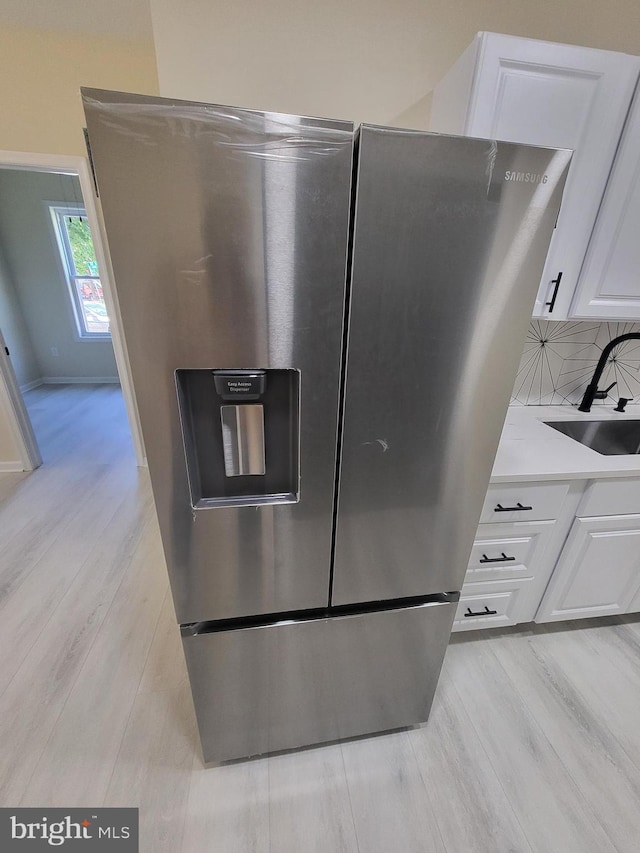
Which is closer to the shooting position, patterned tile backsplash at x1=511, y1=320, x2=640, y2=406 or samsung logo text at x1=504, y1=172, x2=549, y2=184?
samsung logo text at x1=504, y1=172, x2=549, y2=184

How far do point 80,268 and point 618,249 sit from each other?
5.80m

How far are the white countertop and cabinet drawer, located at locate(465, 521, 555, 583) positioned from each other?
228 mm

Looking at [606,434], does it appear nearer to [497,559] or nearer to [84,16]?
[497,559]

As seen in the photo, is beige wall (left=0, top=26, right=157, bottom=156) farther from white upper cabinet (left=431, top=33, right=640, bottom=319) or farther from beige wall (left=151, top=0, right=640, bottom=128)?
white upper cabinet (left=431, top=33, right=640, bottom=319)

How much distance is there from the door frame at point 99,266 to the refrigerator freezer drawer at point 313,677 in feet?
5.27

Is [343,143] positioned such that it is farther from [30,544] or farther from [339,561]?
[30,544]

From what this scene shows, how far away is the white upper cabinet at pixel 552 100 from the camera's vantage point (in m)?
1.04

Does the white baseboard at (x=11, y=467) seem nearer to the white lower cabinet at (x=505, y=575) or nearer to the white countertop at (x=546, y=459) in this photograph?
the white lower cabinet at (x=505, y=575)

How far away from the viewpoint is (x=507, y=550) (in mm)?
1368

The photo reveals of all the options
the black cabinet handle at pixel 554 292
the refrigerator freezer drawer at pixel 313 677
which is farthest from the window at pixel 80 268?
the black cabinet handle at pixel 554 292

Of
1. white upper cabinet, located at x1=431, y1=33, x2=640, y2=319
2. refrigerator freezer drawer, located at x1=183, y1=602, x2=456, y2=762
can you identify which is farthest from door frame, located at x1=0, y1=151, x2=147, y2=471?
white upper cabinet, located at x1=431, y1=33, x2=640, y2=319

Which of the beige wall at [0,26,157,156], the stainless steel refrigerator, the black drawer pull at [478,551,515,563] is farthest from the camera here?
the beige wall at [0,26,157,156]

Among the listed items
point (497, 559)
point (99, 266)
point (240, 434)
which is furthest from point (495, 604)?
point (99, 266)

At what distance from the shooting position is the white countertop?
48.3 inches
